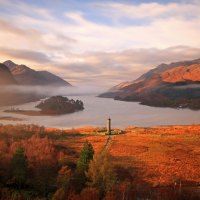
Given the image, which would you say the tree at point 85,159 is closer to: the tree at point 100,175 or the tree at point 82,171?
the tree at point 82,171

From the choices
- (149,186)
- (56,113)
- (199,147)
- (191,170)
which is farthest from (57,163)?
(56,113)

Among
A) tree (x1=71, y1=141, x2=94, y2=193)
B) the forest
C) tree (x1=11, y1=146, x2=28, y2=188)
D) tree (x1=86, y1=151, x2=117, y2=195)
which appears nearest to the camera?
the forest

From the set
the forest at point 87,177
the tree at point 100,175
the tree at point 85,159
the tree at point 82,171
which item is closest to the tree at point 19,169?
the forest at point 87,177

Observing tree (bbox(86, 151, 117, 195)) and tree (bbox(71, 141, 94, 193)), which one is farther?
tree (bbox(71, 141, 94, 193))

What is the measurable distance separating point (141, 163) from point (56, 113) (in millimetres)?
129273

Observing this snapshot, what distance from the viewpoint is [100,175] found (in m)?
32.4

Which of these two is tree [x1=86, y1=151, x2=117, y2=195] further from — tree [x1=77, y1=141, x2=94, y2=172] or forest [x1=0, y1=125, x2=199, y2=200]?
tree [x1=77, y1=141, x2=94, y2=172]

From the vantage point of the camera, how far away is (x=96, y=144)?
206 ft

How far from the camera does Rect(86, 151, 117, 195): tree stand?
31484 mm

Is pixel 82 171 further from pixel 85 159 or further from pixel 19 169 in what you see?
pixel 19 169

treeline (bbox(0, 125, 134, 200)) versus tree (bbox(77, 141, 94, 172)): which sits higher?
tree (bbox(77, 141, 94, 172))

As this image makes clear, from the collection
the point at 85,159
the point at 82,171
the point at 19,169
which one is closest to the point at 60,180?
the point at 82,171

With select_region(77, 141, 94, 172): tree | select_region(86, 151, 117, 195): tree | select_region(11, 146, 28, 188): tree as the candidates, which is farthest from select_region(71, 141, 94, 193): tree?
select_region(11, 146, 28, 188): tree

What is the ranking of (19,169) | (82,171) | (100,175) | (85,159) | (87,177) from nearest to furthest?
(100,175) → (87,177) → (19,169) → (82,171) → (85,159)
